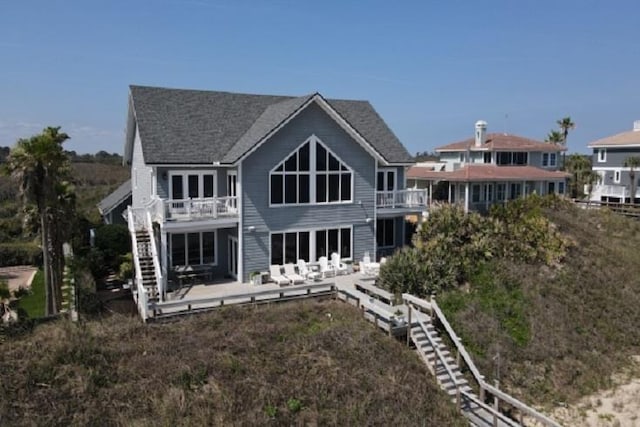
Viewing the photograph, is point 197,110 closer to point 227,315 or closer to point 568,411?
point 227,315

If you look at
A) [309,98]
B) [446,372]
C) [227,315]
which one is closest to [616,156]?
[309,98]

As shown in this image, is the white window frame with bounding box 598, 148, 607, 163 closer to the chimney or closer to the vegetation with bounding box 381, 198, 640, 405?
the chimney

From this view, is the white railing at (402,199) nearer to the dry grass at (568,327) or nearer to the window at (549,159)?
the dry grass at (568,327)

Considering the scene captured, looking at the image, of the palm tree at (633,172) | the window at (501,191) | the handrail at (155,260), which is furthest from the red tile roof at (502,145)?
the handrail at (155,260)

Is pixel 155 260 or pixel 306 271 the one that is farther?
pixel 306 271

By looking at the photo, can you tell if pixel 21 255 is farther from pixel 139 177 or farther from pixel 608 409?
pixel 608 409

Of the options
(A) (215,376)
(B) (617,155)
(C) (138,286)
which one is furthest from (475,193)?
(A) (215,376)
